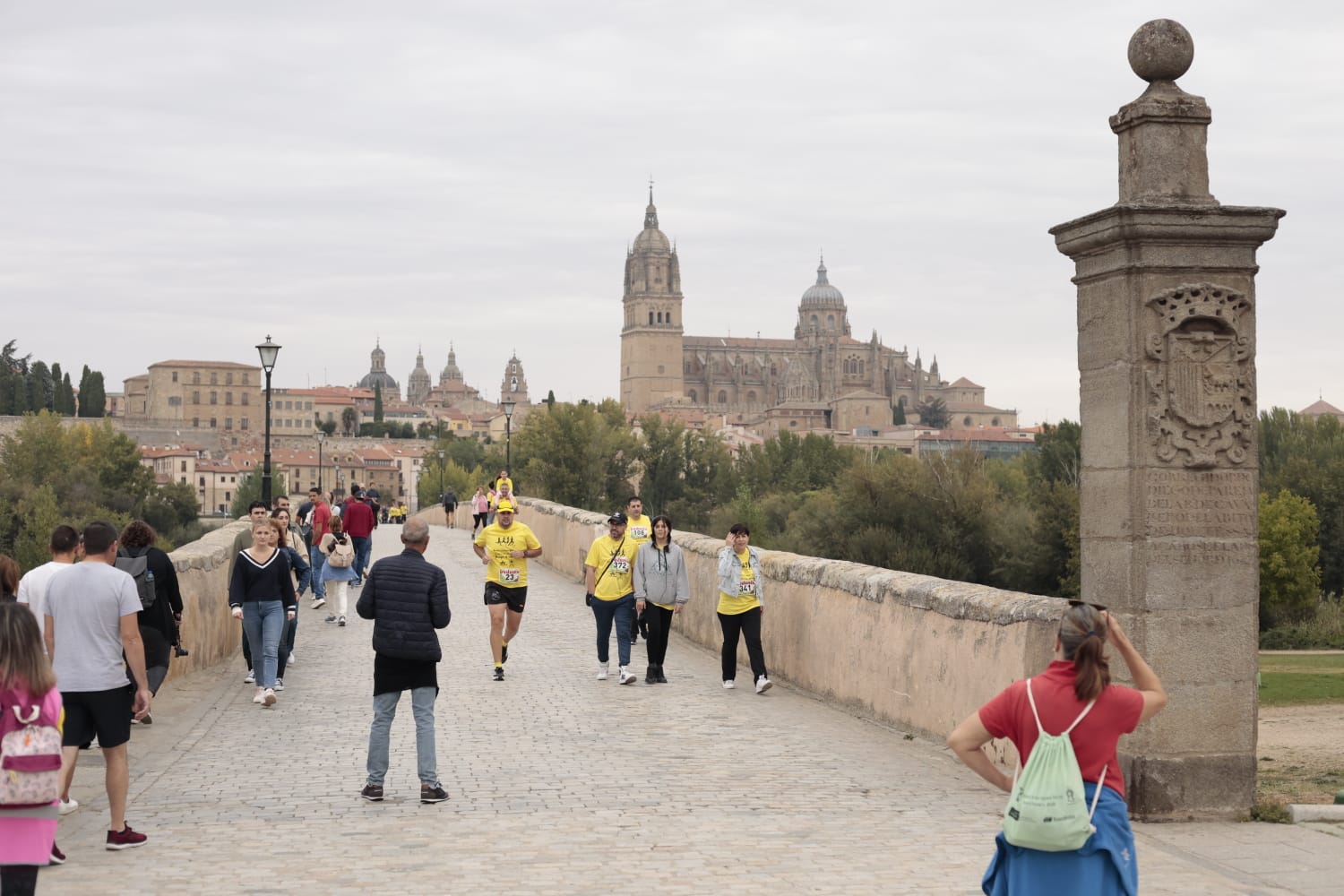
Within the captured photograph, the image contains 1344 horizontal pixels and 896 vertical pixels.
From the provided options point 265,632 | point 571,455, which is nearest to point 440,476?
point 571,455

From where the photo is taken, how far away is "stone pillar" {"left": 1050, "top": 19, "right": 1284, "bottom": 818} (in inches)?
314

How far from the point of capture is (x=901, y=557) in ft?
166

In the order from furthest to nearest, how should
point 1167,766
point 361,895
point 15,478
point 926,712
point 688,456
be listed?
1. point 15,478
2. point 688,456
3. point 926,712
4. point 1167,766
5. point 361,895

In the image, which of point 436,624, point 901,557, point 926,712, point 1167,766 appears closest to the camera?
point 1167,766

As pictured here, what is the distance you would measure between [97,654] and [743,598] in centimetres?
679

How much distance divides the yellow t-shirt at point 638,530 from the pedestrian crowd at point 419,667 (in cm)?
4

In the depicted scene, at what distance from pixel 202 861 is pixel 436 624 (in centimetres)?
229

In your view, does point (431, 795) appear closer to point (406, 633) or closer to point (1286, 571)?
point (406, 633)

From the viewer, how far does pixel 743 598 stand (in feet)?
43.6

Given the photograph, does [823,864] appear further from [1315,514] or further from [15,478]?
[15,478]

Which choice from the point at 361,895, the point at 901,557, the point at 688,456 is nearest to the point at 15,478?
the point at 688,456

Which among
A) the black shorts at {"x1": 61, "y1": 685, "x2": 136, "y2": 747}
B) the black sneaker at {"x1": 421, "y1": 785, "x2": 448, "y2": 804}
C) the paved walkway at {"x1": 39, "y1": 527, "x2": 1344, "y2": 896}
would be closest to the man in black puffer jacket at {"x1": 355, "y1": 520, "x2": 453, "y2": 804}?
the black sneaker at {"x1": 421, "y1": 785, "x2": 448, "y2": 804}

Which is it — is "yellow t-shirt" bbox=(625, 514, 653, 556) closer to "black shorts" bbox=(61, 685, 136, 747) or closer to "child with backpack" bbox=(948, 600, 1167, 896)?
"black shorts" bbox=(61, 685, 136, 747)

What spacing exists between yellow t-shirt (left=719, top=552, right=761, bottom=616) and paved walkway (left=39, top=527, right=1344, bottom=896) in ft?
2.37
